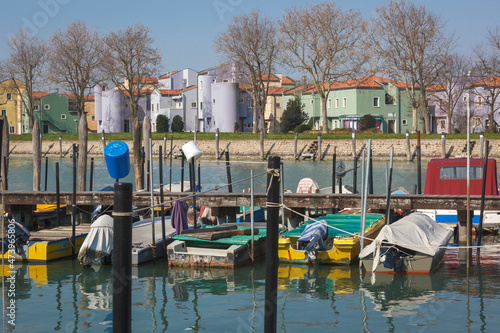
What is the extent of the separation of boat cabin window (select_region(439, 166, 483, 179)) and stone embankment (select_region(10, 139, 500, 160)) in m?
31.4

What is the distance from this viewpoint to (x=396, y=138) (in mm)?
62188

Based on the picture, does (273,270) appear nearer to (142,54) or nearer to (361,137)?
(361,137)

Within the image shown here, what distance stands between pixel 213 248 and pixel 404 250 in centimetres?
548

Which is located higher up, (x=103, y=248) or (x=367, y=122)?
(x=367, y=122)

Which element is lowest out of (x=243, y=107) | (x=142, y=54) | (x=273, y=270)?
(x=273, y=270)

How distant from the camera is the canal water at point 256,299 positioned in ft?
42.6

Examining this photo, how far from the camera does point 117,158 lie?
16.9m

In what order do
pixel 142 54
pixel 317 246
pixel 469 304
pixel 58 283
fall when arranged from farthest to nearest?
pixel 142 54 → pixel 317 246 → pixel 58 283 → pixel 469 304

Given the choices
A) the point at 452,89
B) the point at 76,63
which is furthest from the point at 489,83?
the point at 76,63

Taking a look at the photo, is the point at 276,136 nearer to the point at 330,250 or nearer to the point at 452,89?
the point at 452,89

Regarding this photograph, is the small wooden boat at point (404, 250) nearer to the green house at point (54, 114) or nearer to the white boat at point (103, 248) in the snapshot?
the white boat at point (103, 248)

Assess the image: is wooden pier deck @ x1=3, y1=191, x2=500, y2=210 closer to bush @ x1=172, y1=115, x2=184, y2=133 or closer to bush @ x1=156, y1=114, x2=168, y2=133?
bush @ x1=172, y1=115, x2=184, y2=133

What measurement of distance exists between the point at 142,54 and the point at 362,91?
27915 millimetres

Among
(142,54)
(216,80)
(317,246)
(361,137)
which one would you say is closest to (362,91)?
(361,137)
